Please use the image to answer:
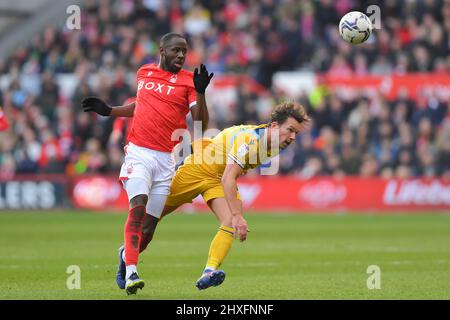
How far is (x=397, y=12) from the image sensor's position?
3109 cm

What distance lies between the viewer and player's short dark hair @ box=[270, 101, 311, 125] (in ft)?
33.8

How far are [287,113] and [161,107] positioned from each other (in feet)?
4.46

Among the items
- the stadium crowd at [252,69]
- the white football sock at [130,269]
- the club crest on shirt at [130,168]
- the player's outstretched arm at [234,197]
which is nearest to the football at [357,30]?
the player's outstretched arm at [234,197]

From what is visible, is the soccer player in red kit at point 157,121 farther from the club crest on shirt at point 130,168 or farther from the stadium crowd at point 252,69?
the stadium crowd at point 252,69

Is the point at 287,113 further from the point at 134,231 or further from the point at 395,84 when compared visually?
the point at 395,84

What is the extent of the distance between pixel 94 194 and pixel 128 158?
50.2 feet

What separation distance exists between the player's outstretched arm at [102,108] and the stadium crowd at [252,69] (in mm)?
15063

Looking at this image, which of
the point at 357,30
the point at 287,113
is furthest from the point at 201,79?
the point at 357,30

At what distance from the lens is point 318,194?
2578cm

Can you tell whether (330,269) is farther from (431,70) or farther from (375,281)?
(431,70)

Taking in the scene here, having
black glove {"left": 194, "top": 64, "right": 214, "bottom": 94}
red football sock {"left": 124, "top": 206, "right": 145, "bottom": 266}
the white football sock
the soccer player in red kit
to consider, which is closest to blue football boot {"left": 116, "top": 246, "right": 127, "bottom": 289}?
the soccer player in red kit

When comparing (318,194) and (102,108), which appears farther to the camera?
(318,194)

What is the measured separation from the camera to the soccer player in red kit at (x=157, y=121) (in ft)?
34.0
